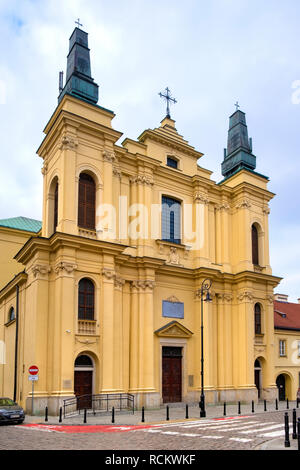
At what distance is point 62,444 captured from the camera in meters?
13.7

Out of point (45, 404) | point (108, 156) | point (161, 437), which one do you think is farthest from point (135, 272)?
point (161, 437)

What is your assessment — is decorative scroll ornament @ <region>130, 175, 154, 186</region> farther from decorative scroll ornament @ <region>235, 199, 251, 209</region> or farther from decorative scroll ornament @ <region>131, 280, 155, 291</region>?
decorative scroll ornament @ <region>235, 199, 251, 209</region>

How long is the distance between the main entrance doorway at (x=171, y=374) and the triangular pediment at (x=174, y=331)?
0.87 metres

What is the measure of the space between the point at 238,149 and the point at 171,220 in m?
9.84

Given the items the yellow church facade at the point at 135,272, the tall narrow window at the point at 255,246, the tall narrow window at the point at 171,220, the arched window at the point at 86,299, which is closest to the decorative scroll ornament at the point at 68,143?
the yellow church facade at the point at 135,272

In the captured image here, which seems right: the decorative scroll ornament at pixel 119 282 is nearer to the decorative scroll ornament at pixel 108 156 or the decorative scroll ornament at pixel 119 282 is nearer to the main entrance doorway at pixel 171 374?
the main entrance doorway at pixel 171 374

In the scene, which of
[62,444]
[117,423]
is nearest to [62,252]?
[117,423]

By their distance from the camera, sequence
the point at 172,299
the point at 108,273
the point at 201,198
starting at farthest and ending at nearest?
1. the point at 201,198
2. the point at 172,299
3. the point at 108,273

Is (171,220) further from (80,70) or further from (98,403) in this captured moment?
(98,403)

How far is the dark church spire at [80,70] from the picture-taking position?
29.2 meters

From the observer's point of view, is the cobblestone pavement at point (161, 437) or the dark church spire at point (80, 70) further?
the dark church spire at point (80, 70)

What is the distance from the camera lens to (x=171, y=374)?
30344mm

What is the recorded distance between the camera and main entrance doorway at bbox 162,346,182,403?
97.9 ft
